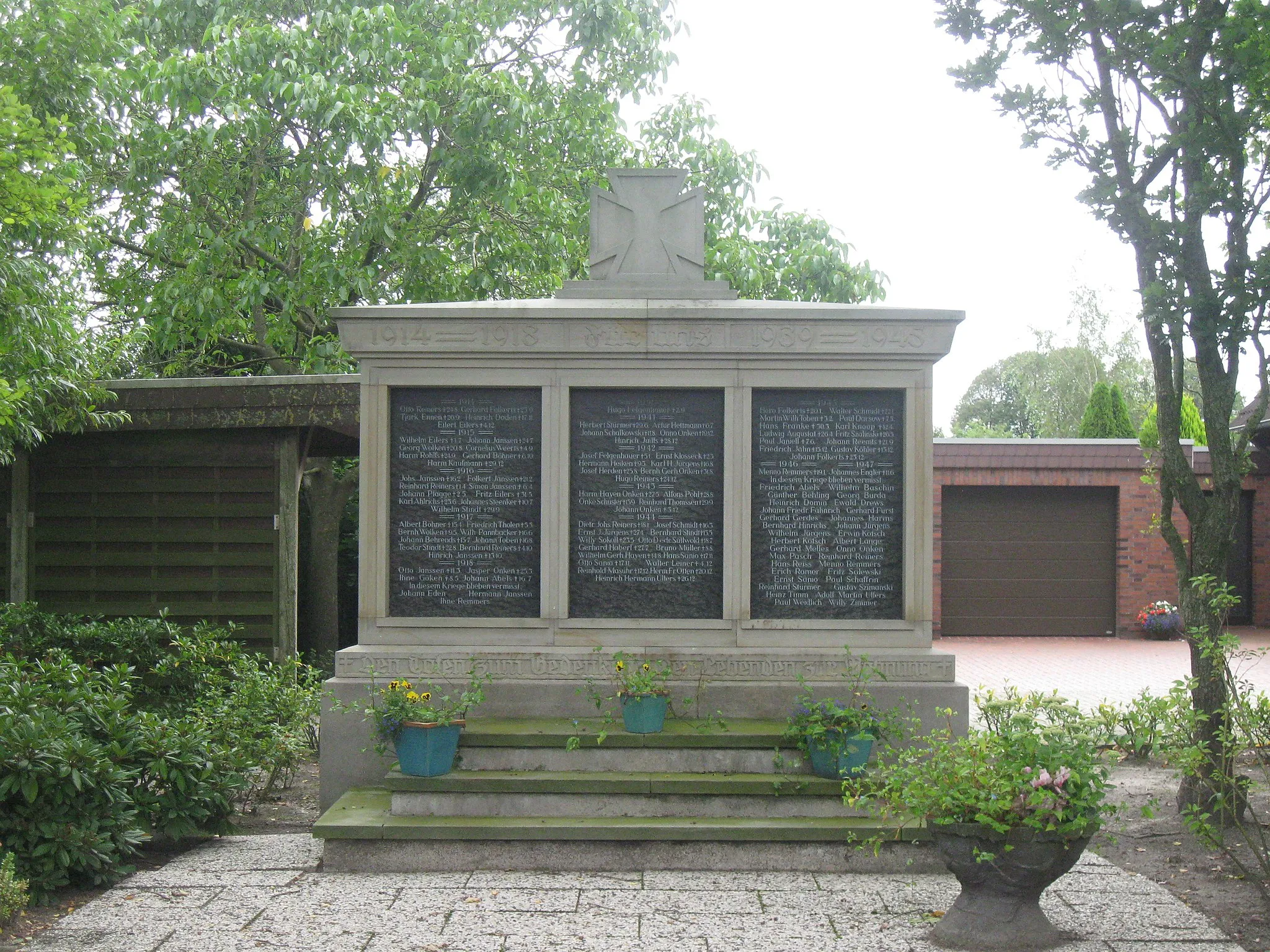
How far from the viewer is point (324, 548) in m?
13.8

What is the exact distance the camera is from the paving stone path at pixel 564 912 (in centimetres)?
512

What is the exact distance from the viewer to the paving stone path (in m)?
5.12

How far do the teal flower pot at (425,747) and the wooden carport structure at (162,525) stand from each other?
15.9 ft

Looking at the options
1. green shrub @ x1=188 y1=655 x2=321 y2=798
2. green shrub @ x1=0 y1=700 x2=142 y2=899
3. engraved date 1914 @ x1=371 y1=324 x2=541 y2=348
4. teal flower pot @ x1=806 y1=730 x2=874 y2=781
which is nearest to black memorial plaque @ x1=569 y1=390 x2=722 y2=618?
engraved date 1914 @ x1=371 y1=324 x2=541 y2=348

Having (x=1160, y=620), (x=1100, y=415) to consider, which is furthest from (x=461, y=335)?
(x=1100, y=415)

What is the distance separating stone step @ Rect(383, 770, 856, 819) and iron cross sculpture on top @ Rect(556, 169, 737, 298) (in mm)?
3178

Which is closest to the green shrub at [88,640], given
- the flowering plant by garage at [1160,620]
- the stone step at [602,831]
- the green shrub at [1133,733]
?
the stone step at [602,831]

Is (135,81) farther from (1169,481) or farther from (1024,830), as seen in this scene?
(1024,830)

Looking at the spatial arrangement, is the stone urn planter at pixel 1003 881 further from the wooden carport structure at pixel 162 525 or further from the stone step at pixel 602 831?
the wooden carport structure at pixel 162 525

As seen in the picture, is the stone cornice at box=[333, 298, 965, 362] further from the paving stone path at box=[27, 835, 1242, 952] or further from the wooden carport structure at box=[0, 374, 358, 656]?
the wooden carport structure at box=[0, 374, 358, 656]

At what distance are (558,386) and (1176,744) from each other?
3.99 metres

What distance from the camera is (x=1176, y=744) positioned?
599 centimetres


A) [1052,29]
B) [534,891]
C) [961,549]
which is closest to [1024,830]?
[534,891]

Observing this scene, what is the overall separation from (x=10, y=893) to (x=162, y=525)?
6.22 meters
